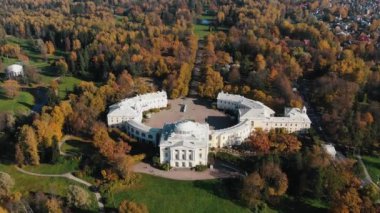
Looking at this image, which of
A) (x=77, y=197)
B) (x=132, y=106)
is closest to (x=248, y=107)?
(x=132, y=106)

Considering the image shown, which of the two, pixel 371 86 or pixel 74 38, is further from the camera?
pixel 74 38

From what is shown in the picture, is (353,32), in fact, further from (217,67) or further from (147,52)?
(147,52)

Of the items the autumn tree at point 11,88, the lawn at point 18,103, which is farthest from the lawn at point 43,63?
→ the autumn tree at point 11,88

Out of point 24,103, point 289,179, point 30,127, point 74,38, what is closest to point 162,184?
point 289,179

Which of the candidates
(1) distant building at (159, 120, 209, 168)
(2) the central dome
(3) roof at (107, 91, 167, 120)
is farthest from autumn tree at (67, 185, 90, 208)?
(3) roof at (107, 91, 167, 120)

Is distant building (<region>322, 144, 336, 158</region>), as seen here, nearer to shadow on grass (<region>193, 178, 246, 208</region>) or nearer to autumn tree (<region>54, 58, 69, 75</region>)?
shadow on grass (<region>193, 178, 246, 208</region>)

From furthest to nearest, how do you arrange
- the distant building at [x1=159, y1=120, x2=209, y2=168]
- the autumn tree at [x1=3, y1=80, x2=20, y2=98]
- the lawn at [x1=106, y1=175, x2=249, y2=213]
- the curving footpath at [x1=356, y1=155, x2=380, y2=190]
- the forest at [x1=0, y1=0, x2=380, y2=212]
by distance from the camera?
the autumn tree at [x1=3, y1=80, x2=20, y2=98] → the distant building at [x1=159, y1=120, x2=209, y2=168] → the curving footpath at [x1=356, y1=155, x2=380, y2=190] → the forest at [x1=0, y1=0, x2=380, y2=212] → the lawn at [x1=106, y1=175, x2=249, y2=213]

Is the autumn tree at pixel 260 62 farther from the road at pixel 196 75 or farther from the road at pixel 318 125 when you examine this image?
the road at pixel 196 75
